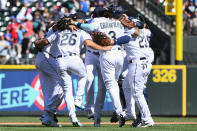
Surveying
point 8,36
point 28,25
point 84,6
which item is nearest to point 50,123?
point 8,36

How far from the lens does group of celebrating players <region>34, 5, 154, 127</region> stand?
37.9ft

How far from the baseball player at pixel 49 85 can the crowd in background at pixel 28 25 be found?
23.0ft

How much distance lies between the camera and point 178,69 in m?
17.2

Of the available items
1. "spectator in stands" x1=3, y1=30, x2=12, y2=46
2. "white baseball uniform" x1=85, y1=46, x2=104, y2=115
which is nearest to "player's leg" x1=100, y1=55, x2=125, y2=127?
"white baseball uniform" x1=85, y1=46, x2=104, y2=115

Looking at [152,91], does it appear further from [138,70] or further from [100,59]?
[100,59]

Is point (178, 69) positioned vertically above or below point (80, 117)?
above

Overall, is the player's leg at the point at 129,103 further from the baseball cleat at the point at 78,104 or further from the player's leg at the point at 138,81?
the baseball cleat at the point at 78,104

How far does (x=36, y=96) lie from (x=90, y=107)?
13.4 ft

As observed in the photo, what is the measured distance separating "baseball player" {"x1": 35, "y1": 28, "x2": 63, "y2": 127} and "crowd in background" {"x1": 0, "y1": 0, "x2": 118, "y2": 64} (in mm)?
A: 6999

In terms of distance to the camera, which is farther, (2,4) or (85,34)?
(2,4)

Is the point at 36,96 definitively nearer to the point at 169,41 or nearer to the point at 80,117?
the point at 80,117

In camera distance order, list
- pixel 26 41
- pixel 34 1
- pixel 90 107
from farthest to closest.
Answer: pixel 34 1
pixel 26 41
pixel 90 107

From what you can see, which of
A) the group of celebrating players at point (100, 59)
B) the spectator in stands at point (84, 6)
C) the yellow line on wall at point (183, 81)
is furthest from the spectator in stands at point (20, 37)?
the group of celebrating players at point (100, 59)

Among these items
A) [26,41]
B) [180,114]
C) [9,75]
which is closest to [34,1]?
[26,41]
